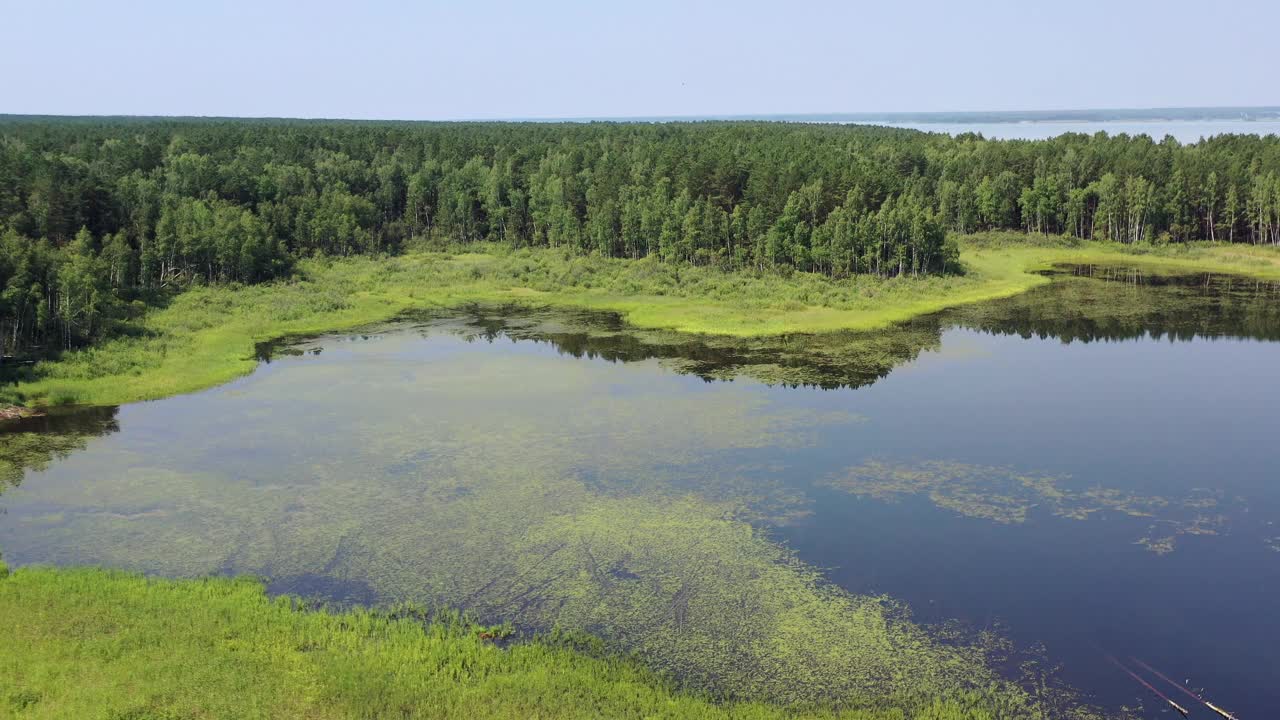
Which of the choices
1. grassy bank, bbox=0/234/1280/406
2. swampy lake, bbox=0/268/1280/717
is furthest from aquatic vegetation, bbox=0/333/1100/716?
grassy bank, bbox=0/234/1280/406

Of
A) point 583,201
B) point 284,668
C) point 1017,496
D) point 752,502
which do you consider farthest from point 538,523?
point 583,201

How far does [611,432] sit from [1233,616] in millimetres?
29785

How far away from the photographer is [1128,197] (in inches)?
5089

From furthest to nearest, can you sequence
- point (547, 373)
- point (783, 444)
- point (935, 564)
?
1. point (547, 373)
2. point (783, 444)
3. point (935, 564)

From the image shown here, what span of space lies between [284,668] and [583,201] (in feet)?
381

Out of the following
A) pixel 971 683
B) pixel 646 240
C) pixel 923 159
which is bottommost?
pixel 971 683

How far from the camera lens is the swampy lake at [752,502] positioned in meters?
29.7

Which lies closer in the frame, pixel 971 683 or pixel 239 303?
pixel 971 683

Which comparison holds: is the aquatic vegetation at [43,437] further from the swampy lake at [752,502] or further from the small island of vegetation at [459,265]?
the small island of vegetation at [459,265]

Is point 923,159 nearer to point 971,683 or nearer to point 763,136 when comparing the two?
point 763,136

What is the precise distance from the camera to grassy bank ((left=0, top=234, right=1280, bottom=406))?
64.1 m

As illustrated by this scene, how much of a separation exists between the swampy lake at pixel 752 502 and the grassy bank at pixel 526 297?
271 inches

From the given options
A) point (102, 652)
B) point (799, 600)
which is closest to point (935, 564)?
point (799, 600)

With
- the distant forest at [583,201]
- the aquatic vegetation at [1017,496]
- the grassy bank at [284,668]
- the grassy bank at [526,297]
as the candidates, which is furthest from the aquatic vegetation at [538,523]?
the distant forest at [583,201]
